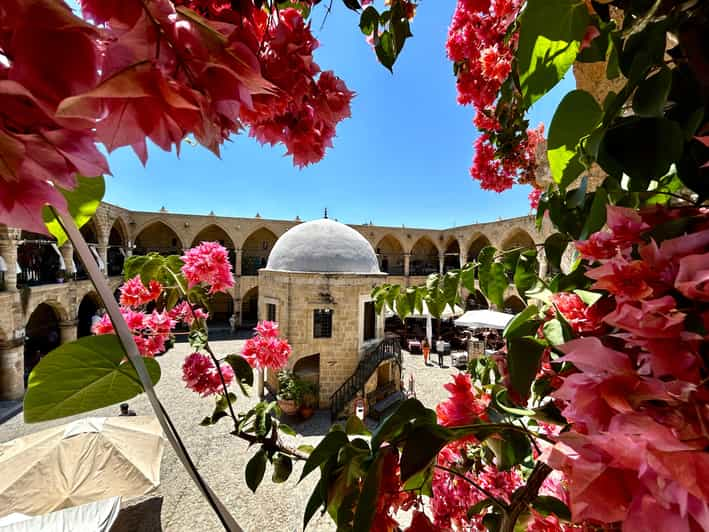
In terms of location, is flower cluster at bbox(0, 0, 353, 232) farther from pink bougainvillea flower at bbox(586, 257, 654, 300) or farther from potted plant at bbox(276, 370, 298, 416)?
potted plant at bbox(276, 370, 298, 416)

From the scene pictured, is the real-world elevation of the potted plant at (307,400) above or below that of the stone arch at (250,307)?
below

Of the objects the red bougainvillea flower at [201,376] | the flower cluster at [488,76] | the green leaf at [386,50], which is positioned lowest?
the red bougainvillea flower at [201,376]

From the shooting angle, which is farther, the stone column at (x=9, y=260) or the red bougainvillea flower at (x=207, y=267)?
the stone column at (x=9, y=260)

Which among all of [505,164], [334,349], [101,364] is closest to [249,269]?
[334,349]

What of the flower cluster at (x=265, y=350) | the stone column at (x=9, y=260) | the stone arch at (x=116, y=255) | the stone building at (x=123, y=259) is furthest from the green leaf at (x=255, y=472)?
the stone arch at (x=116, y=255)

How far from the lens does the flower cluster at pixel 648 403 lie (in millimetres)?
227

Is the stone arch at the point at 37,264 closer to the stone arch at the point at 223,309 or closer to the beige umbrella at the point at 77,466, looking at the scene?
the beige umbrella at the point at 77,466

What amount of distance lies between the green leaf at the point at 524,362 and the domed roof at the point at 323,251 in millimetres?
6012

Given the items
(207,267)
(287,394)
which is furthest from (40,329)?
(207,267)

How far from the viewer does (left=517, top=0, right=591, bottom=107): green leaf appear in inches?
14.7

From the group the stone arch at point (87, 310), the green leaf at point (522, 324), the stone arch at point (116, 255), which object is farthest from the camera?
the stone arch at point (116, 255)

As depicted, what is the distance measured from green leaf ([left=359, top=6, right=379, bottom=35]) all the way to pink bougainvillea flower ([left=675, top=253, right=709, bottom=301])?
2.70 feet

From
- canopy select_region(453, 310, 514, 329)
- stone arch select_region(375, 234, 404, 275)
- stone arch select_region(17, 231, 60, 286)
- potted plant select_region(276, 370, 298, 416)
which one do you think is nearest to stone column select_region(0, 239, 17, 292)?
stone arch select_region(17, 231, 60, 286)

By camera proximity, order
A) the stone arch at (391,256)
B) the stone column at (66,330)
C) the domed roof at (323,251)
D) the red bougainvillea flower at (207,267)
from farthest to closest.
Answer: the stone arch at (391,256) → the stone column at (66,330) → the domed roof at (323,251) → the red bougainvillea flower at (207,267)
